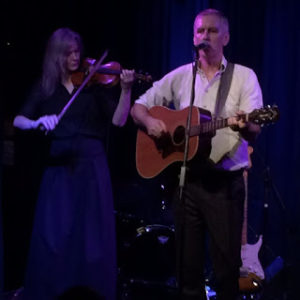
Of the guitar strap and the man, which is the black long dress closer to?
the man

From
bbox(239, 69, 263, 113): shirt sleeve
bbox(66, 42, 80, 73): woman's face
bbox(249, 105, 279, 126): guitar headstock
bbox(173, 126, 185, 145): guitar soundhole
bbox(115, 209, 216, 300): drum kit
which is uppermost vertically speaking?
bbox(66, 42, 80, 73): woman's face

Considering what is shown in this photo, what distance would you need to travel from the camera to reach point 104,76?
329cm

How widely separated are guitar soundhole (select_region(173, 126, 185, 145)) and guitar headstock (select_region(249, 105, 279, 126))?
0.58 meters

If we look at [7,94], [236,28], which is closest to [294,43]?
[236,28]

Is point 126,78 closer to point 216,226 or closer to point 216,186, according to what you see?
point 216,186

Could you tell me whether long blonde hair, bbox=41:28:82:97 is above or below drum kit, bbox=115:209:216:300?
above

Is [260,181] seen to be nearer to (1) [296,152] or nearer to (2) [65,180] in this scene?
(1) [296,152]

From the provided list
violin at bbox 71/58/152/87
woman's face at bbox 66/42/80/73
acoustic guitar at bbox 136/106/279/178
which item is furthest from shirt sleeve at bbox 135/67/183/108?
woman's face at bbox 66/42/80/73

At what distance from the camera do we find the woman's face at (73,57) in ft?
10.6

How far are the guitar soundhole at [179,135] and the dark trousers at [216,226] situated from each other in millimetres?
270

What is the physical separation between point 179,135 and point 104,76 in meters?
0.80

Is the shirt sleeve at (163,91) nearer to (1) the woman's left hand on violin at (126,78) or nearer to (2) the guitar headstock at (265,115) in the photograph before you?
(1) the woman's left hand on violin at (126,78)

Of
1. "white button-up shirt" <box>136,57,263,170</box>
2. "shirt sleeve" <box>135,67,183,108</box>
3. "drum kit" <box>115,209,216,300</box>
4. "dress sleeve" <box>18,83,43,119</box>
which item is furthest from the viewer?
"drum kit" <box>115,209,216,300</box>

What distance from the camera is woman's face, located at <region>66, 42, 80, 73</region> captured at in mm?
3221
